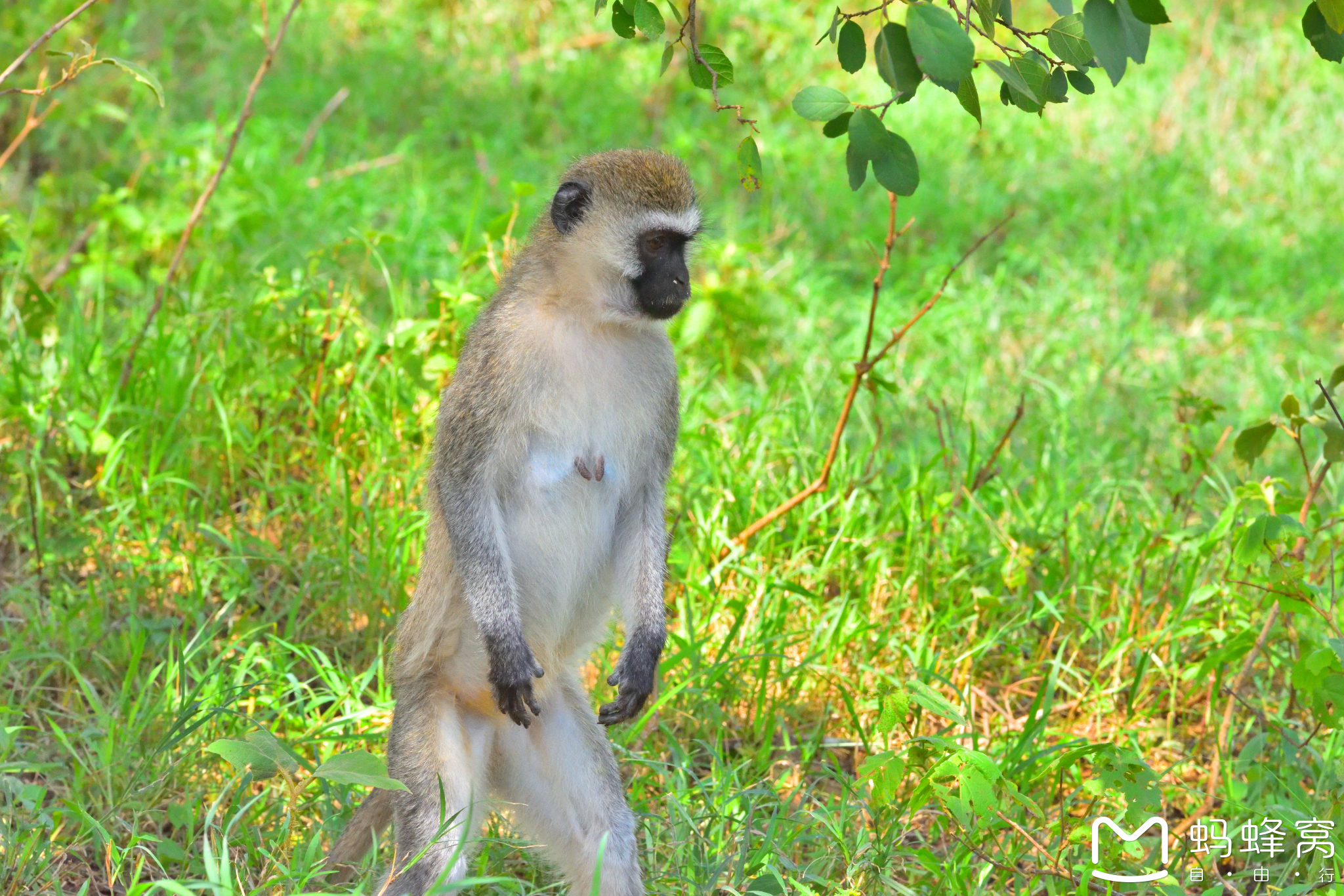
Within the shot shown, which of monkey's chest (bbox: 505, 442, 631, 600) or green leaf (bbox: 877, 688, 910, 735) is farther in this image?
monkey's chest (bbox: 505, 442, 631, 600)

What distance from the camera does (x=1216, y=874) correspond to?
327 cm

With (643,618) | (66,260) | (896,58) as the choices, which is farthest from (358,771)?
(66,260)

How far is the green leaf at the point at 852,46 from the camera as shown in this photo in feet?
7.82

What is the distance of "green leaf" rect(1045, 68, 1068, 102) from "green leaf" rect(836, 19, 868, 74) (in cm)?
39

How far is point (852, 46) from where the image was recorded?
2.40m

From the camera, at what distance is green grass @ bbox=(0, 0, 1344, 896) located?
3307 mm

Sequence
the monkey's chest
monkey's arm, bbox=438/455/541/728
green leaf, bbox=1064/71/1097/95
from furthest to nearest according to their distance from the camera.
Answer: the monkey's chest < monkey's arm, bbox=438/455/541/728 < green leaf, bbox=1064/71/1097/95

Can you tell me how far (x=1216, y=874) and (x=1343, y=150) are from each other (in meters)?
7.60

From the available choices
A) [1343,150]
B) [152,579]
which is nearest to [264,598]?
[152,579]

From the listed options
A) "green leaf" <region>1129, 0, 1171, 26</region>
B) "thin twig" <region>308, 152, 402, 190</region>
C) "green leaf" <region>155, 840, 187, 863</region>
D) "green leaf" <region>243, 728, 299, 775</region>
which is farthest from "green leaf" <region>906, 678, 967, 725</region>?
"thin twig" <region>308, 152, 402, 190</region>

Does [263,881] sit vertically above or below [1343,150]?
below

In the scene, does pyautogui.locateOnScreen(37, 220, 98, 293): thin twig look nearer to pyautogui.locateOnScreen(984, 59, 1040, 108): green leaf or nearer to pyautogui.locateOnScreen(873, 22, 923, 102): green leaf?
pyautogui.locateOnScreen(873, 22, 923, 102): green leaf

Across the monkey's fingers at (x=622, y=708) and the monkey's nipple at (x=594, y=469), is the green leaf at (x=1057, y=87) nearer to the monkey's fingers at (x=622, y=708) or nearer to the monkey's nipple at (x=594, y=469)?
the monkey's nipple at (x=594, y=469)

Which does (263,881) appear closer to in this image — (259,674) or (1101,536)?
(259,674)
